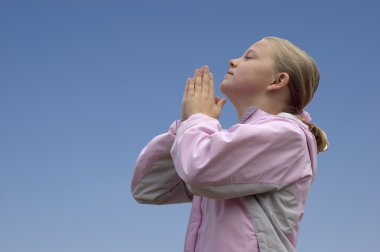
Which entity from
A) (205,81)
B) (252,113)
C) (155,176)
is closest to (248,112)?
(252,113)

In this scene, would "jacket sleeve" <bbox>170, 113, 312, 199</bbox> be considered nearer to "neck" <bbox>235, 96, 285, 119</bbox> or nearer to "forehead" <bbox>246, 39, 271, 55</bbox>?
"neck" <bbox>235, 96, 285, 119</bbox>

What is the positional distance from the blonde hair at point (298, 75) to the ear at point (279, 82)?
0.04 metres

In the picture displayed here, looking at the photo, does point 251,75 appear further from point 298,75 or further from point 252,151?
point 252,151

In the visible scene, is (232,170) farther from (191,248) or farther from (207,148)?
(191,248)

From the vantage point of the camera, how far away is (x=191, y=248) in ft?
9.12

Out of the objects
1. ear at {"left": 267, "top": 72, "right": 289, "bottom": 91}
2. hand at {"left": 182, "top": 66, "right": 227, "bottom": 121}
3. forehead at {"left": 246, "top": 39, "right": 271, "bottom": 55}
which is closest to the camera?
hand at {"left": 182, "top": 66, "right": 227, "bottom": 121}

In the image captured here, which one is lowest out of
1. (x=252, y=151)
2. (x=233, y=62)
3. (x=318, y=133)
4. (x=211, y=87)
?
(x=252, y=151)

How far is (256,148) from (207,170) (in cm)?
26

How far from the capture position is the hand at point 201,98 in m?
2.75

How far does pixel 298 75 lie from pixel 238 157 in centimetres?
70

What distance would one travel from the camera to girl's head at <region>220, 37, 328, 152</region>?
288 centimetres

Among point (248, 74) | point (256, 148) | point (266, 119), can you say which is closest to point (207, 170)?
point (256, 148)

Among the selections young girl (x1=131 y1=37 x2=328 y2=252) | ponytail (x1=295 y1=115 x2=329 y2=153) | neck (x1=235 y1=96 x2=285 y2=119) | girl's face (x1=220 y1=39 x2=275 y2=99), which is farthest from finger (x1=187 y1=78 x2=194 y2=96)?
ponytail (x1=295 y1=115 x2=329 y2=153)

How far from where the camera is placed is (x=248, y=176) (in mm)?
2482
